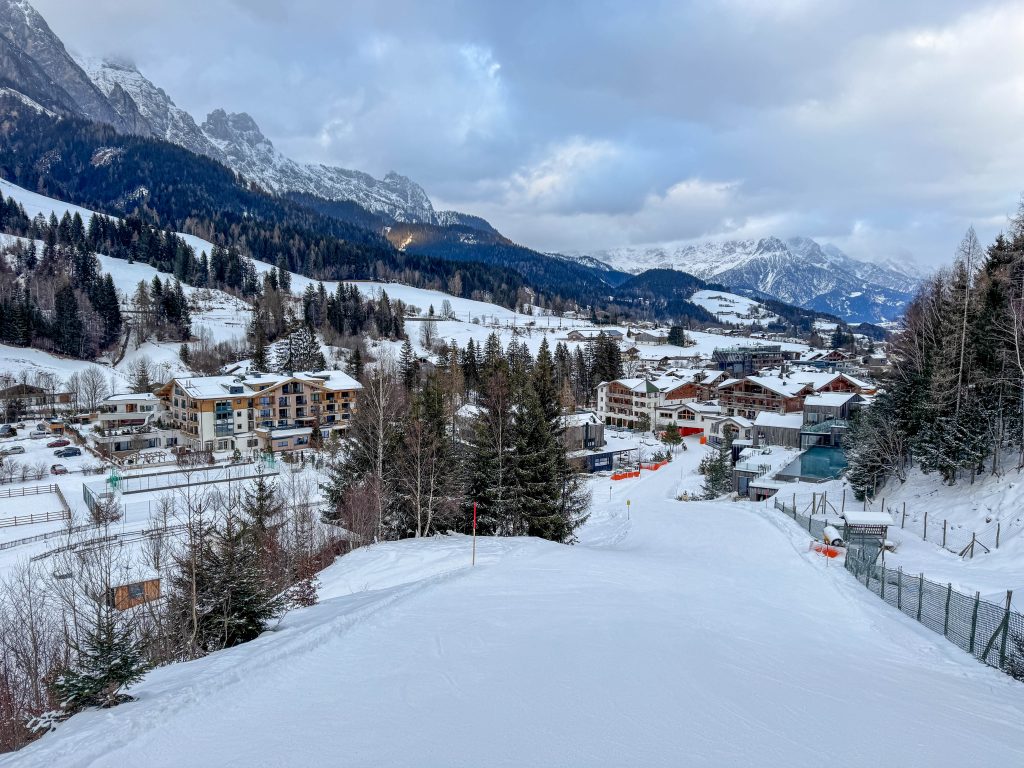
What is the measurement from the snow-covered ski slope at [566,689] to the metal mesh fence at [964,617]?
364 mm

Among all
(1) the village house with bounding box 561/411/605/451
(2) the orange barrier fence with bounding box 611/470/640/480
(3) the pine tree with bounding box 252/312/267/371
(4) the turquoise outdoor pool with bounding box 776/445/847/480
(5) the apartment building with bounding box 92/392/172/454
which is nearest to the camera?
(4) the turquoise outdoor pool with bounding box 776/445/847/480

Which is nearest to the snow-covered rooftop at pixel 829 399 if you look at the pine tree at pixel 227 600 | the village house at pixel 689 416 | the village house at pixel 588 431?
the village house at pixel 689 416

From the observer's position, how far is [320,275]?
6432 inches

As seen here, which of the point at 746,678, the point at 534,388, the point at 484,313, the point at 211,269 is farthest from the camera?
the point at 484,313

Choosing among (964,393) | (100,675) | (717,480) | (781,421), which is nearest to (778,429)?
(781,421)

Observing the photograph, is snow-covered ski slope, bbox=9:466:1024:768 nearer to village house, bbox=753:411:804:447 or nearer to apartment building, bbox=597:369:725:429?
village house, bbox=753:411:804:447

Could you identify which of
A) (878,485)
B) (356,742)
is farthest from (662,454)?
(356,742)

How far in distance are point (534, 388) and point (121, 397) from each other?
51.7 m

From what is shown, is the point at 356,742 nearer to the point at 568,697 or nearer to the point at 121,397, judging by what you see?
the point at 568,697

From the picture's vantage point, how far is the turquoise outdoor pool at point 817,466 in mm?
37375

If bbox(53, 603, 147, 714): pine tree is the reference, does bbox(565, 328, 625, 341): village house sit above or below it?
above

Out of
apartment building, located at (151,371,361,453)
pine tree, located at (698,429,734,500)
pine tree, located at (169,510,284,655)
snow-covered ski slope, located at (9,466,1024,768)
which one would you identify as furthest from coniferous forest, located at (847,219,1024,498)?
apartment building, located at (151,371,361,453)

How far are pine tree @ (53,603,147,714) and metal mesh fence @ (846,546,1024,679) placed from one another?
13.0 meters

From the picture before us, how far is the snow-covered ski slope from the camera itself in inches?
219
